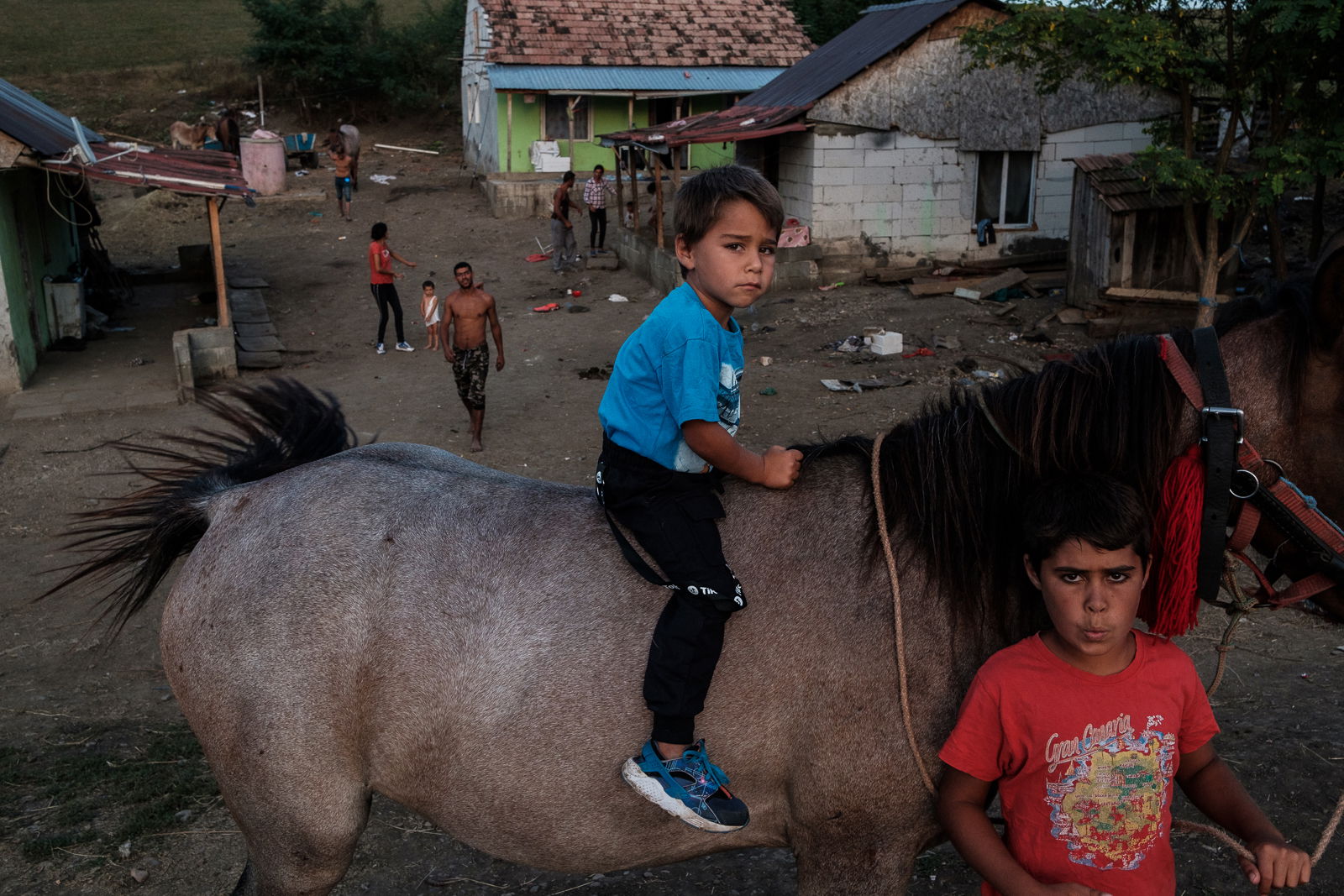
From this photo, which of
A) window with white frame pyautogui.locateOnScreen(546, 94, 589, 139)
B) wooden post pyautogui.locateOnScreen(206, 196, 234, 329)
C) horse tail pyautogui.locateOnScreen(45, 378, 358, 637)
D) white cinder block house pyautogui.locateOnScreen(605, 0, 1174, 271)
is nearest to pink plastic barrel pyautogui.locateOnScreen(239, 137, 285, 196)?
window with white frame pyautogui.locateOnScreen(546, 94, 589, 139)

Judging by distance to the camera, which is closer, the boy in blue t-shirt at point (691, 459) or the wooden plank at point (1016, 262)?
the boy in blue t-shirt at point (691, 459)

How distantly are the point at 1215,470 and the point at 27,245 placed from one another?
52.6ft

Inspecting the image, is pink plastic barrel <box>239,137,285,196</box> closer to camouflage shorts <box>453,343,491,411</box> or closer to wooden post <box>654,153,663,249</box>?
wooden post <box>654,153,663,249</box>

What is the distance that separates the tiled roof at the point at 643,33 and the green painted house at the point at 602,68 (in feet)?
0.11

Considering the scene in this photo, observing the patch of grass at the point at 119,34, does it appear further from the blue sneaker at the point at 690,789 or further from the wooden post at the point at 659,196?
the blue sneaker at the point at 690,789

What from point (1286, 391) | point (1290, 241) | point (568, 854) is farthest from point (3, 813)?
point (1290, 241)

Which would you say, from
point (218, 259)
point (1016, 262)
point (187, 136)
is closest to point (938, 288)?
point (1016, 262)

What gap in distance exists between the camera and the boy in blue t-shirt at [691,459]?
8.37 ft

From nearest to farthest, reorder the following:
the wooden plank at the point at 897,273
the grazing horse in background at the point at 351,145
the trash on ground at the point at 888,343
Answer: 1. the trash on ground at the point at 888,343
2. the wooden plank at the point at 897,273
3. the grazing horse in background at the point at 351,145

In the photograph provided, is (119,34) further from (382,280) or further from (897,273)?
(897,273)

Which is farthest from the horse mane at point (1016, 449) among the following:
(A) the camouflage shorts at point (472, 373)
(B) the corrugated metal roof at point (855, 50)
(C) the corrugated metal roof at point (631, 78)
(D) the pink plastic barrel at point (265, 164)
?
(D) the pink plastic barrel at point (265, 164)

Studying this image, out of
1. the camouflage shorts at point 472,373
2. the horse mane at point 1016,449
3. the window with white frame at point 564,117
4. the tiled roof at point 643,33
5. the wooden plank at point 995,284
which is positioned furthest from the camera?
the window with white frame at point 564,117

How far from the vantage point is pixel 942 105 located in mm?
18297

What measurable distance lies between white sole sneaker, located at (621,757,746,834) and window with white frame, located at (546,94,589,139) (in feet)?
87.3
